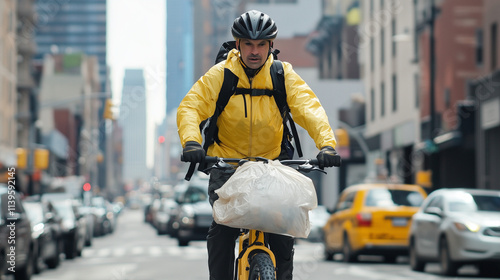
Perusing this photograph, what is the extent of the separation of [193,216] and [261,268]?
20298mm

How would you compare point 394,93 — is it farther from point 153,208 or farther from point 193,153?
point 193,153

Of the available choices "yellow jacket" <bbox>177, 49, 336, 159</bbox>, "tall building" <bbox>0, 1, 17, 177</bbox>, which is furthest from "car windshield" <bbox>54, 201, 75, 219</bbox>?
"tall building" <bbox>0, 1, 17, 177</bbox>

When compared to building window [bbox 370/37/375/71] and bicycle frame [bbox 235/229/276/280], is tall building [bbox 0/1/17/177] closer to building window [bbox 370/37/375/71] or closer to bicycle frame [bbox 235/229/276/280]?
building window [bbox 370/37/375/71]

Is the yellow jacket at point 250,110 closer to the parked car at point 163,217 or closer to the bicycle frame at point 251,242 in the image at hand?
the bicycle frame at point 251,242

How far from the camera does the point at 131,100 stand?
Result: 3097 centimetres

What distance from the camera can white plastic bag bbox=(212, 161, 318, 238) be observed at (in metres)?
5.37

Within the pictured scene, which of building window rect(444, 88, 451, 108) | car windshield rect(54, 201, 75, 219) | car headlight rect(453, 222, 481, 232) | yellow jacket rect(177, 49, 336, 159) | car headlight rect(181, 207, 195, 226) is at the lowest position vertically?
car headlight rect(181, 207, 195, 226)

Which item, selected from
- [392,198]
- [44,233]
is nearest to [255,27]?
[44,233]

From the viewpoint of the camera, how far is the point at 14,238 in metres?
14.2

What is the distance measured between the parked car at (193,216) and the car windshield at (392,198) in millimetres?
6860

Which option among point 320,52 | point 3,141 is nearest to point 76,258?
point 3,141

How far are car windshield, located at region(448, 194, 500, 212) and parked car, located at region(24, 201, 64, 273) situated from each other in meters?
6.96

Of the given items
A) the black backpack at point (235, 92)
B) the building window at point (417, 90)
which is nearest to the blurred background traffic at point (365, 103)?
the building window at point (417, 90)

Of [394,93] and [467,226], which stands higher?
[394,93]
